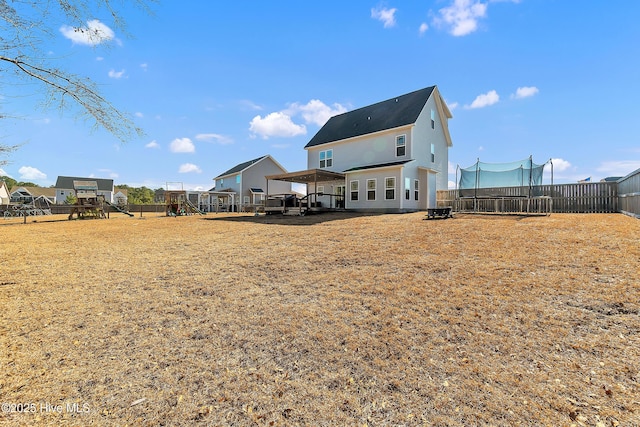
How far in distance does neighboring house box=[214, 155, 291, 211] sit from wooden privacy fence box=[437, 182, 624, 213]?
25325 millimetres

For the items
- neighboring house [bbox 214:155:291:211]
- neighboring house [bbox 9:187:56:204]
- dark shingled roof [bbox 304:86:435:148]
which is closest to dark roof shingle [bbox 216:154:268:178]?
neighboring house [bbox 214:155:291:211]

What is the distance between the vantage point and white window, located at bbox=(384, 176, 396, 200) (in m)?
18.0

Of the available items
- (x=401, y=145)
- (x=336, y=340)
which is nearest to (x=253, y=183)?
(x=401, y=145)

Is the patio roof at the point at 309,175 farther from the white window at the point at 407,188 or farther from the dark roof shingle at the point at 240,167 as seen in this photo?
the dark roof shingle at the point at 240,167

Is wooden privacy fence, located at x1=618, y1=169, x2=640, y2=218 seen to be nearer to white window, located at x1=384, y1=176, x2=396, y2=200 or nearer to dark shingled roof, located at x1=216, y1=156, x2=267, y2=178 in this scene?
white window, located at x1=384, y1=176, x2=396, y2=200

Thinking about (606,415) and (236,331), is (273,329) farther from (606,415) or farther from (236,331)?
(606,415)

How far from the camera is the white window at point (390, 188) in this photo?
18.0 metres

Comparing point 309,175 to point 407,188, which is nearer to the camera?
point 407,188

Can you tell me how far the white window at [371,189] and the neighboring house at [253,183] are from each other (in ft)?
63.7

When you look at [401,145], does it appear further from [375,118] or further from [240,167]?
[240,167]

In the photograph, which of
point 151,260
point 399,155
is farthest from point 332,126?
point 151,260

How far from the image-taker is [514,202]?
52.7ft

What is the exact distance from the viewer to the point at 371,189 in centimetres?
1912

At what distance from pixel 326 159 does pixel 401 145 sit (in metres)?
6.97
